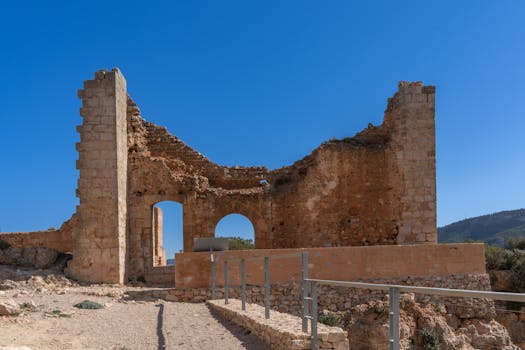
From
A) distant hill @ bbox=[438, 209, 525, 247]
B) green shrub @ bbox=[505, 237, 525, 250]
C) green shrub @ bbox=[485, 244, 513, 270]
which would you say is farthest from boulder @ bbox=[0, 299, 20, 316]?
distant hill @ bbox=[438, 209, 525, 247]

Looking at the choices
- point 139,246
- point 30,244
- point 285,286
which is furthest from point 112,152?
point 285,286

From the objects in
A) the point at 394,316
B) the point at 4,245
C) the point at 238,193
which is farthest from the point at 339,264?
the point at 4,245

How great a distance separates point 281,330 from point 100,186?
1096 centimetres

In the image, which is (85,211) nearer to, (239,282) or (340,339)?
(239,282)

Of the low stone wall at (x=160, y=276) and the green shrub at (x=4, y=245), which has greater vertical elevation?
the green shrub at (x=4, y=245)

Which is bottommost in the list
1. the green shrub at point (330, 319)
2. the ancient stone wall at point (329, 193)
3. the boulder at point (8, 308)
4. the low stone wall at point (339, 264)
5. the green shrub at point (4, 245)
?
the green shrub at point (330, 319)

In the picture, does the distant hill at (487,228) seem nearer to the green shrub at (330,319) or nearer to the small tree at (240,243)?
the small tree at (240,243)

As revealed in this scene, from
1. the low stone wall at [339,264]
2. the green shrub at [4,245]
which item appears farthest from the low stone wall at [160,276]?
the green shrub at [4,245]

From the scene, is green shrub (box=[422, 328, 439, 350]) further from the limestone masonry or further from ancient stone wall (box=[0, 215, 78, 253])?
ancient stone wall (box=[0, 215, 78, 253])

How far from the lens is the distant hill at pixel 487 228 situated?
215 ft

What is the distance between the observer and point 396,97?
17.6 m

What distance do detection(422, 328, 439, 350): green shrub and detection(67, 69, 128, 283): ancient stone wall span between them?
9058 mm

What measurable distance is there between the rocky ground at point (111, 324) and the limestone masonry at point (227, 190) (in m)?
3.69

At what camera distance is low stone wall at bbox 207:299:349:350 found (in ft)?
20.9
